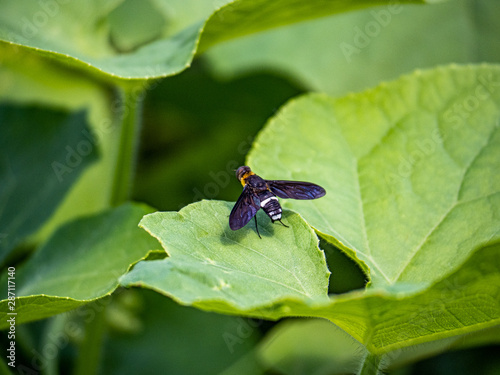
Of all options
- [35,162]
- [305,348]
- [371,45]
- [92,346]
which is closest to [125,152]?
[35,162]

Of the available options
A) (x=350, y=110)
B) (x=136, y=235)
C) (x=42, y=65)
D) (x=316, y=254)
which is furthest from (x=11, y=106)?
(x=316, y=254)

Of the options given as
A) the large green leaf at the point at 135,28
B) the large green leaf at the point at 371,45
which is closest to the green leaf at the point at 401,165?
the large green leaf at the point at 135,28

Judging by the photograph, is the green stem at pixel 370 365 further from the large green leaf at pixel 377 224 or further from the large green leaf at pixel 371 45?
the large green leaf at pixel 371 45

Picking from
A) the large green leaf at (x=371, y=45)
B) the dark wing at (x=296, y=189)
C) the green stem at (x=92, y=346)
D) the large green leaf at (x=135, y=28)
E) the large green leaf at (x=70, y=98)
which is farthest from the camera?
the large green leaf at (x=371, y=45)

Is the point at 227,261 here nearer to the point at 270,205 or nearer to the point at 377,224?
the point at 270,205

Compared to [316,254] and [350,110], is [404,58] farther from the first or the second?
[316,254]

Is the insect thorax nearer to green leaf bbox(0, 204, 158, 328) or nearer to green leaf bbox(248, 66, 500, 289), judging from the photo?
green leaf bbox(248, 66, 500, 289)
